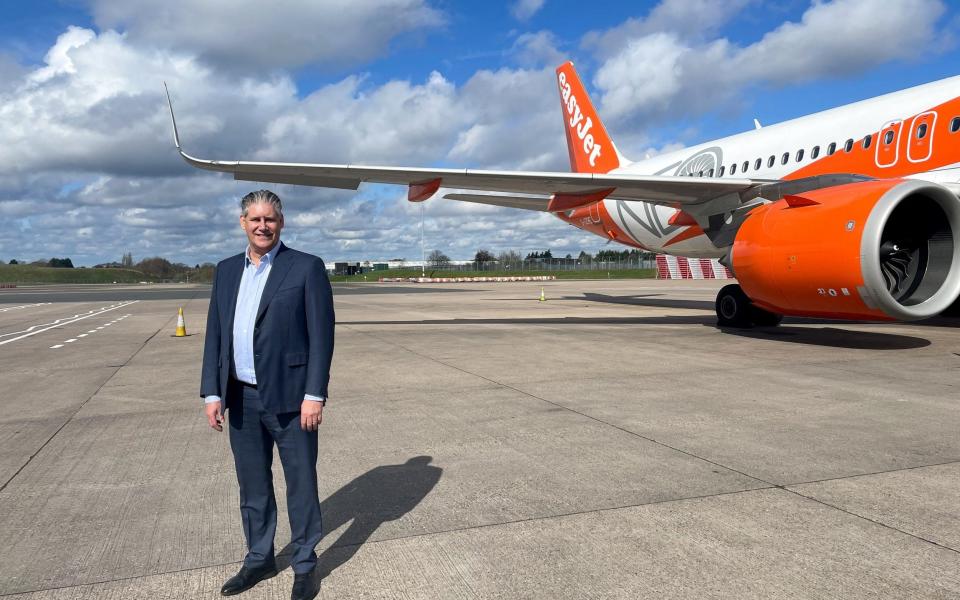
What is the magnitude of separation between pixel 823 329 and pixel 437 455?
9.40 meters

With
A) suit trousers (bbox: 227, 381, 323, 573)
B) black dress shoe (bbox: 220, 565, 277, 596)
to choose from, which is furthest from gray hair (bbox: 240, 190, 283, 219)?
black dress shoe (bbox: 220, 565, 277, 596)

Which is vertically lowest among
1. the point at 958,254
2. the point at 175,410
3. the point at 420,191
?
the point at 175,410

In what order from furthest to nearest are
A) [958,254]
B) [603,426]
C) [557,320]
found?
1. [557,320]
2. [958,254]
3. [603,426]

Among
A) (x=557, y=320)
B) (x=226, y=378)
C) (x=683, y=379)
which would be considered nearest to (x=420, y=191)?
(x=557, y=320)

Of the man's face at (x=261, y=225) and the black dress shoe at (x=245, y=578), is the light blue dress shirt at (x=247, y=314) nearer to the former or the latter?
the man's face at (x=261, y=225)

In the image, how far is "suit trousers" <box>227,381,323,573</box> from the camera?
259 centimetres

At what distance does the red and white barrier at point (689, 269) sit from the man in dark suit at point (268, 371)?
146 feet

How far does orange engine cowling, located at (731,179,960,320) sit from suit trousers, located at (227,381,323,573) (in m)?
7.16

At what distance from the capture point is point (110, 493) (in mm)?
3570

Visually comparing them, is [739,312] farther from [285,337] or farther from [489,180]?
[285,337]

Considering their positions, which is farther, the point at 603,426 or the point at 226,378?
the point at 603,426

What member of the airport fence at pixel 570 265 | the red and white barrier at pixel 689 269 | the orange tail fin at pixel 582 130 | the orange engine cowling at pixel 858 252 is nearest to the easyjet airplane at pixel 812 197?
the orange engine cowling at pixel 858 252

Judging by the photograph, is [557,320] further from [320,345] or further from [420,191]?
[320,345]

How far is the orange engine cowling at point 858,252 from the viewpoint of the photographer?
761 cm
